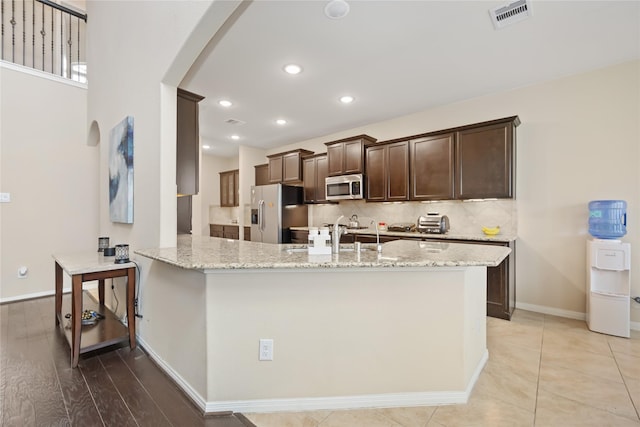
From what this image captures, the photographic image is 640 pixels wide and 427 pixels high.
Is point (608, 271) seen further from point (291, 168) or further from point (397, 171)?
point (291, 168)

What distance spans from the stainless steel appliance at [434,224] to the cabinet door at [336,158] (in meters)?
1.59

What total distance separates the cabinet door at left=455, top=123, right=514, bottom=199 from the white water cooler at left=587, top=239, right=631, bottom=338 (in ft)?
3.11

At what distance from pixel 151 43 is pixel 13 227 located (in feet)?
10.6

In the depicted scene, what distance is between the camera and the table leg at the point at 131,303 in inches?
94.9

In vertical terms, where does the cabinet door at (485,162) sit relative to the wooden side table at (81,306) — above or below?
above

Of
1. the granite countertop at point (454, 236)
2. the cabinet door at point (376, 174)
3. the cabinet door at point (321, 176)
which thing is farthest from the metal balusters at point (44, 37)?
the granite countertop at point (454, 236)

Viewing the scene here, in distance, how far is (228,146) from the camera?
653cm

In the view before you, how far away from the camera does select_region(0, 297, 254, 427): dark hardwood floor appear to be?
160cm

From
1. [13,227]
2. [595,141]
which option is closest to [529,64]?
[595,141]

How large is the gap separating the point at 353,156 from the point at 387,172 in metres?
0.64

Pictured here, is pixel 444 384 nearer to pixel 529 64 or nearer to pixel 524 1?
pixel 524 1

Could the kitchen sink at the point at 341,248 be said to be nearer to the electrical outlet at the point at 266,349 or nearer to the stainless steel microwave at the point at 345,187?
the electrical outlet at the point at 266,349

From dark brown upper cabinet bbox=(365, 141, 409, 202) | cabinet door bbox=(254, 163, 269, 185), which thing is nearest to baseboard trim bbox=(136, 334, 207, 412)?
dark brown upper cabinet bbox=(365, 141, 409, 202)

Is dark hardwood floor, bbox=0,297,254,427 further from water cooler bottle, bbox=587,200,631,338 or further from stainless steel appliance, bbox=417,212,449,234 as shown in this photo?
water cooler bottle, bbox=587,200,631,338
